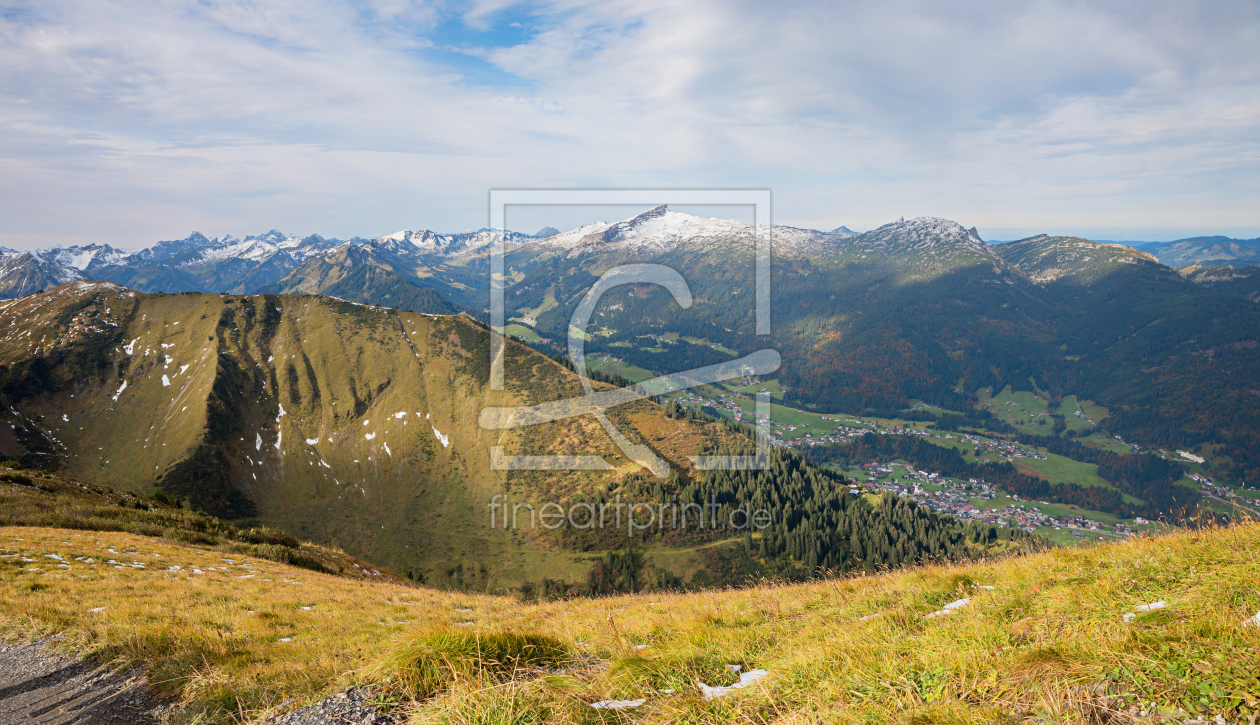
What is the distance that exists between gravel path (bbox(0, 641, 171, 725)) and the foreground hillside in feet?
0.65

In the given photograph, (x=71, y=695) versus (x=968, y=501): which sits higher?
(x=71, y=695)

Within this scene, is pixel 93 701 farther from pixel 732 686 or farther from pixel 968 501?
pixel 968 501

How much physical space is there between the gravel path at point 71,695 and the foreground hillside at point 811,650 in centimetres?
20

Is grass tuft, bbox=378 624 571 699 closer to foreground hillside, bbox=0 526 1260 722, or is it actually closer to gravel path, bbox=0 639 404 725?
foreground hillside, bbox=0 526 1260 722

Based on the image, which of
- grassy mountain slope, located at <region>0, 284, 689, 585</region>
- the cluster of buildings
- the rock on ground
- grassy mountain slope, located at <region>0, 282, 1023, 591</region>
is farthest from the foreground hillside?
the cluster of buildings

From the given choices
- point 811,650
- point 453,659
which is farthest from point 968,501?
point 453,659

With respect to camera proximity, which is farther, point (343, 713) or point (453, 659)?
point (453, 659)

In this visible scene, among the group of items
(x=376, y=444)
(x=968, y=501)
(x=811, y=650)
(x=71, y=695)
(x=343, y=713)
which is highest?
(x=343, y=713)

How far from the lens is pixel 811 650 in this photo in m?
5.24

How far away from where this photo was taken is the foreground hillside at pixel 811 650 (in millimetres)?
3484

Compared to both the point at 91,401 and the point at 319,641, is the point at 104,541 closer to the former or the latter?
the point at 319,641

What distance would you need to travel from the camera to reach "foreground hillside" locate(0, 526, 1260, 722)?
11.4 ft

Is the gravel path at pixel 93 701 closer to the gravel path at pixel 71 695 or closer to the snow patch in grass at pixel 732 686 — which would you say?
the gravel path at pixel 71 695

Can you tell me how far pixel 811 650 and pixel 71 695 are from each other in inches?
331
